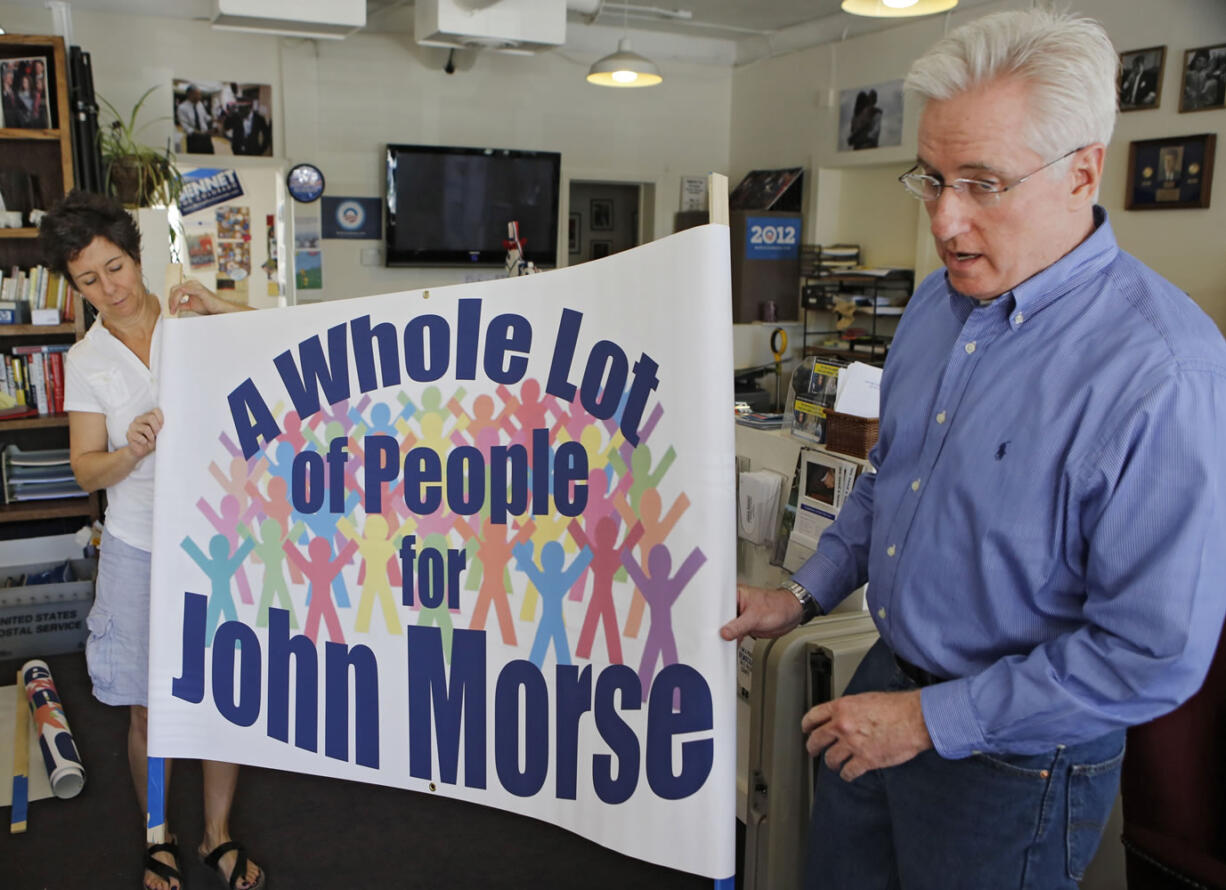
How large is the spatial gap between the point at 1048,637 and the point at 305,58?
23.5 ft

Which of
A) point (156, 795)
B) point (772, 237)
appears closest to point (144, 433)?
point (156, 795)

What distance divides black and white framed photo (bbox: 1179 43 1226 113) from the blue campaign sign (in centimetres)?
308

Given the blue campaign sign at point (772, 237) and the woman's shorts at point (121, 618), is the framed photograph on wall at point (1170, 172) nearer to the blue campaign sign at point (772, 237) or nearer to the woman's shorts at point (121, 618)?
the blue campaign sign at point (772, 237)

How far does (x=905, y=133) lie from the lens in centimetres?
682

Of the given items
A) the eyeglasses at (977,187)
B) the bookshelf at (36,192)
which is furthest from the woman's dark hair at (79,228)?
the bookshelf at (36,192)

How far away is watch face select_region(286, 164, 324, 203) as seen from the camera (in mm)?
7180

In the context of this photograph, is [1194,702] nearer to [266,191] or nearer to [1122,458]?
[1122,458]

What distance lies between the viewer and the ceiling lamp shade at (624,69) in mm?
6090

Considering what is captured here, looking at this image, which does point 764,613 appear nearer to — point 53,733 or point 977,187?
point 977,187

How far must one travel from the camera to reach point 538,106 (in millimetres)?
7934

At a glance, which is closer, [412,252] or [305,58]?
[305,58]

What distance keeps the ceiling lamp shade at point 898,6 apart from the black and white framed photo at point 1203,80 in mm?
1876

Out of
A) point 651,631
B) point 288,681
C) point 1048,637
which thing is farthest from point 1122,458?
point 288,681

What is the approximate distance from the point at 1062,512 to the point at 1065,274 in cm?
30
